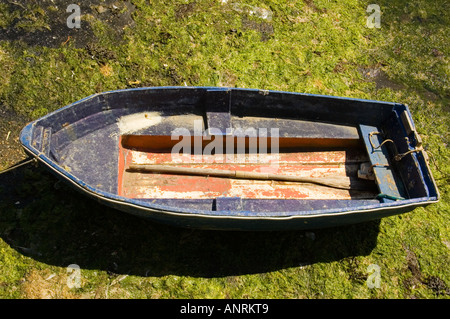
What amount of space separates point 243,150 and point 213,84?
1643 mm

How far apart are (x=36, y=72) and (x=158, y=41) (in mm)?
2017

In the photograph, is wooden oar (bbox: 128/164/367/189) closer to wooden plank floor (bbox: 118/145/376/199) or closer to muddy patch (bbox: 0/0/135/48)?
wooden plank floor (bbox: 118/145/376/199)

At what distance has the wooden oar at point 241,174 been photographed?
19.2ft

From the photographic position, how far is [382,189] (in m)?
5.57

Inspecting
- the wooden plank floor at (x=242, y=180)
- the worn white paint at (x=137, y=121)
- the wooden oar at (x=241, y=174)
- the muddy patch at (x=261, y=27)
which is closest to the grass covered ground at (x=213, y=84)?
the muddy patch at (x=261, y=27)

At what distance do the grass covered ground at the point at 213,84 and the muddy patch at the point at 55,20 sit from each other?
26mm

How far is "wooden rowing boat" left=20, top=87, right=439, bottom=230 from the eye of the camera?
17.9 feet

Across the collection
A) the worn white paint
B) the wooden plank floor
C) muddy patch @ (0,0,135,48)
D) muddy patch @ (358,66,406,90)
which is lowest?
the wooden plank floor

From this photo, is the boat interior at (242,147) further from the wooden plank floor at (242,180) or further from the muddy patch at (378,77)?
the muddy patch at (378,77)

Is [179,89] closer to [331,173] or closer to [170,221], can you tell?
[170,221]

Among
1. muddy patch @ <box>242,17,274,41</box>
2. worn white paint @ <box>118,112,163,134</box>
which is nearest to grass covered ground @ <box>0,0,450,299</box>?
muddy patch @ <box>242,17,274,41</box>

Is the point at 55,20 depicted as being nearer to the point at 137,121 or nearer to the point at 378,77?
the point at 137,121

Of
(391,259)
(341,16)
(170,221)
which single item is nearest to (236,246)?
(170,221)

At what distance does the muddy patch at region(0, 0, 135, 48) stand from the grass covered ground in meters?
0.03
